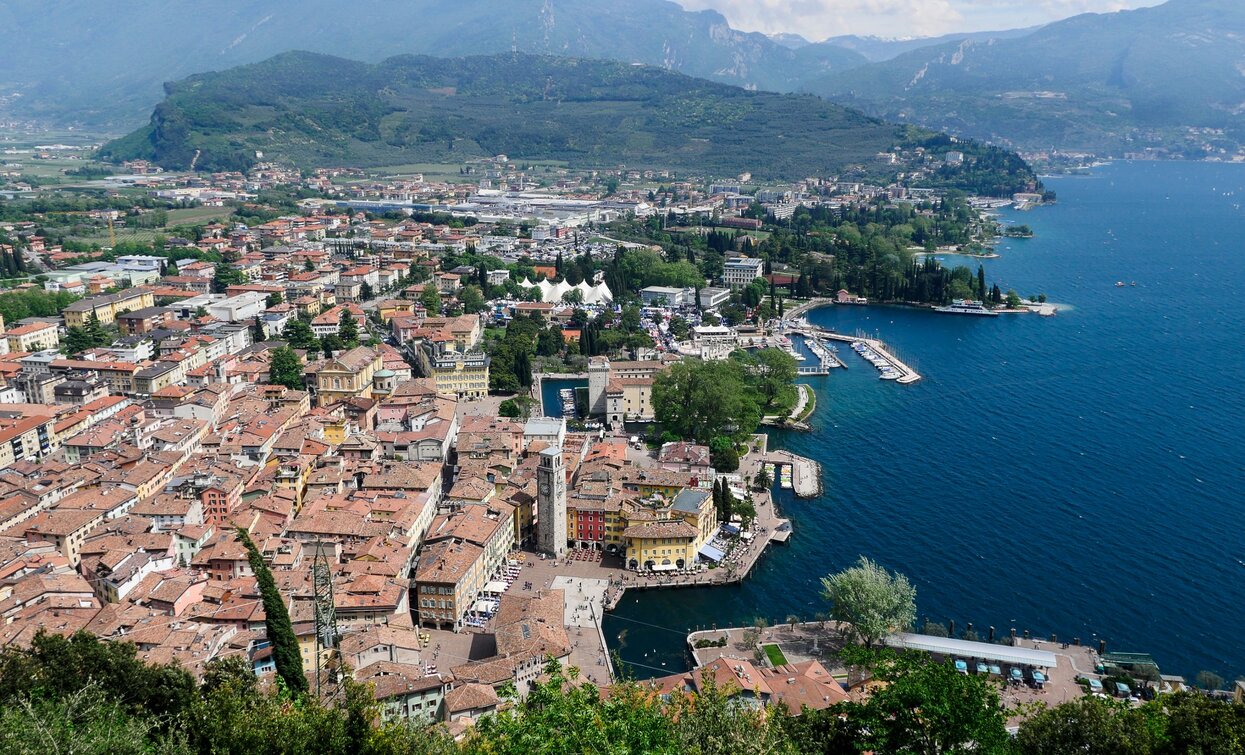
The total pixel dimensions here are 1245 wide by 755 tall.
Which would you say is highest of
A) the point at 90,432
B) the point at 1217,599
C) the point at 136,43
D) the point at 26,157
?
the point at 136,43

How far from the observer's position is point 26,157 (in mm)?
88625

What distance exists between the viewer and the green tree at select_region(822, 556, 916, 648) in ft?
46.8

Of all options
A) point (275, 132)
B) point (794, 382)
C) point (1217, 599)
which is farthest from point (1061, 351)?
point (275, 132)

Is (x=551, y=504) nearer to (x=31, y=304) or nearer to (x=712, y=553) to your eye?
(x=712, y=553)

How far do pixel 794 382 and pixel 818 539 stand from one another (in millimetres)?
11262

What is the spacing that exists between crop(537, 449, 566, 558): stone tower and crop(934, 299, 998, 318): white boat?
28411 mm

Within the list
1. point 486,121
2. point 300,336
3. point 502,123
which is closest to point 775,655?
point 300,336

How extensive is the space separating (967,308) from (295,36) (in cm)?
16475

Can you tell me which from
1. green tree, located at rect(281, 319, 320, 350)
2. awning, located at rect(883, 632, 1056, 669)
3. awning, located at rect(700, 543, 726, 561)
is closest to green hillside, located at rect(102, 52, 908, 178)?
green tree, located at rect(281, 319, 320, 350)

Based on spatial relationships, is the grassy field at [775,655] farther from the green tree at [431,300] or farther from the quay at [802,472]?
the green tree at [431,300]

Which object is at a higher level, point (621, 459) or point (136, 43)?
point (136, 43)

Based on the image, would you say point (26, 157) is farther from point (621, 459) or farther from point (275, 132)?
point (621, 459)

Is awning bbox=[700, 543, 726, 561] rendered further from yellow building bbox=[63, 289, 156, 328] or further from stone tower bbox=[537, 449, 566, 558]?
yellow building bbox=[63, 289, 156, 328]

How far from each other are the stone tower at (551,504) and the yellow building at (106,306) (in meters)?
21.3
